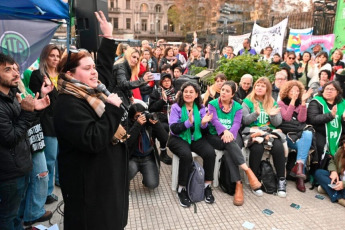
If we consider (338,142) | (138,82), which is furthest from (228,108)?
(338,142)

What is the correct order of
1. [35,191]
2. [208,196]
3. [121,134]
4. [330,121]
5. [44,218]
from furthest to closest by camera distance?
[330,121] < [208,196] < [44,218] < [35,191] < [121,134]

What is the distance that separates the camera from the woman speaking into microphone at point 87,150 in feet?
5.41

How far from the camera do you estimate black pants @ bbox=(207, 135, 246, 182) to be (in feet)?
12.3

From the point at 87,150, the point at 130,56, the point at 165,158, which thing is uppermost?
the point at 130,56

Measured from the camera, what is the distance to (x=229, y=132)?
12.7 ft

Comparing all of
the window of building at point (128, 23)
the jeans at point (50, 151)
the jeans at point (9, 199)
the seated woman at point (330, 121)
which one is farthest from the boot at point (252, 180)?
the window of building at point (128, 23)

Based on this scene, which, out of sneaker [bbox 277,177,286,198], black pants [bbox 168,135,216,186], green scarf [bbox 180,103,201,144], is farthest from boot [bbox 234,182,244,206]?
green scarf [bbox 180,103,201,144]

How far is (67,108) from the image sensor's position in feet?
5.43

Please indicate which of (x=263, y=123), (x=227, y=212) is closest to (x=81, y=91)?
(x=227, y=212)

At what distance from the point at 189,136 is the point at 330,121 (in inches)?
89.5

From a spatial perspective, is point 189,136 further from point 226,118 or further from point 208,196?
point 208,196

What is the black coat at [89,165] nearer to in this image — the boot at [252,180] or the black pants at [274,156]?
the boot at [252,180]

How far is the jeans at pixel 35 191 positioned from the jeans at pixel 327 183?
368cm

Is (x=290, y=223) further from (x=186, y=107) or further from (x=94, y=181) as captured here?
(x=94, y=181)
